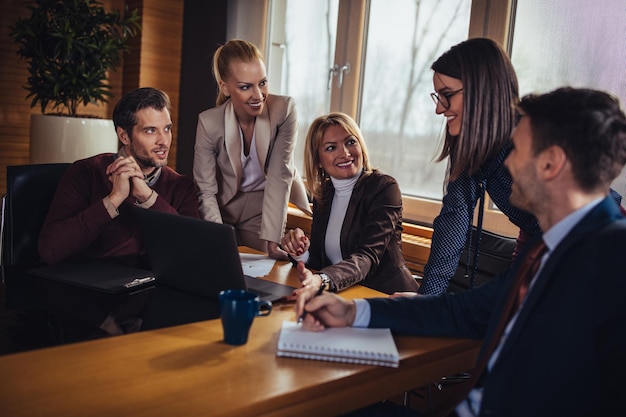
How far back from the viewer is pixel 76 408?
1020mm

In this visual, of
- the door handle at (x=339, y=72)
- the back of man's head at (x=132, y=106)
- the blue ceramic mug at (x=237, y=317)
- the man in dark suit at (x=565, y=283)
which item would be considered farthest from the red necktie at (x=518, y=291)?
the door handle at (x=339, y=72)

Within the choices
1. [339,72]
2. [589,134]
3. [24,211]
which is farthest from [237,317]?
[339,72]

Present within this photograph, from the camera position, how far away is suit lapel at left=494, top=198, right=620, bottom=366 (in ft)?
3.73

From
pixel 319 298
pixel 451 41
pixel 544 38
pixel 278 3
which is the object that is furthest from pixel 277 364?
pixel 278 3

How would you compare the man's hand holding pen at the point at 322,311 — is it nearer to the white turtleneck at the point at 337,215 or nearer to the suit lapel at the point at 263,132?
the white turtleneck at the point at 337,215

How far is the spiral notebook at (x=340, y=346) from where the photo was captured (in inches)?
50.8

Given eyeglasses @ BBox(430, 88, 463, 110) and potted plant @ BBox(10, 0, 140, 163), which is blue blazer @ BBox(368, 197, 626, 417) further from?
potted plant @ BBox(10, 0, 140, 163)

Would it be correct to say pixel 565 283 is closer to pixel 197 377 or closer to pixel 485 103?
pixel 197 377

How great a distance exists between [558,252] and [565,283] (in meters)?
0.06

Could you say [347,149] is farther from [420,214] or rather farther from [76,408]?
[76,408]

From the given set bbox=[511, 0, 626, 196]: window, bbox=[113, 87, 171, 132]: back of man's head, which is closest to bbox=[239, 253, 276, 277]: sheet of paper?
bbox=[113, 87, 171, 132]: back of man's head

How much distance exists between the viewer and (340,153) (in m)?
2.56

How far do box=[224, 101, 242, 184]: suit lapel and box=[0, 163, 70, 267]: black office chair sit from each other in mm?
876

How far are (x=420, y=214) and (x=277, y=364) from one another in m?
2.29
